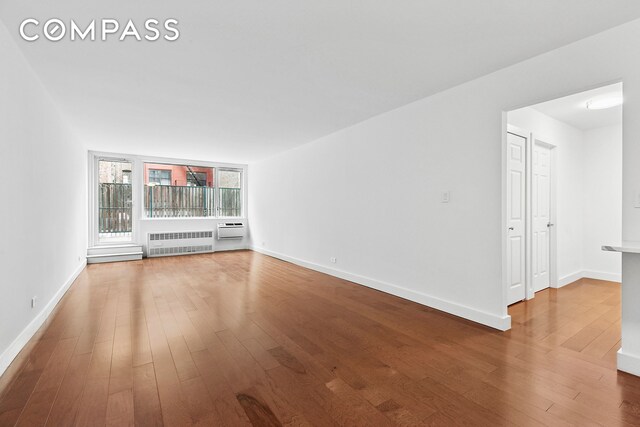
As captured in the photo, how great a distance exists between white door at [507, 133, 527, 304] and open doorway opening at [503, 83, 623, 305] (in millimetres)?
12

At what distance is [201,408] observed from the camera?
165 centimetres

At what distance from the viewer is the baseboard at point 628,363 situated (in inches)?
79.2

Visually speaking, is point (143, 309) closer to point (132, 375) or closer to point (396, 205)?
point (132, 375)

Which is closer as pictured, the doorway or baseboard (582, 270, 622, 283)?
the doorway

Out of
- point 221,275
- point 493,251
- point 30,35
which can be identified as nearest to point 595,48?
point 493,251

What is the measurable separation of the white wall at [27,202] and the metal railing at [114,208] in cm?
287

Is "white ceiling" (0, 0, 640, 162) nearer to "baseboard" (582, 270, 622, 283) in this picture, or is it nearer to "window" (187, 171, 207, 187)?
"window" (187, 171, 207, 187)

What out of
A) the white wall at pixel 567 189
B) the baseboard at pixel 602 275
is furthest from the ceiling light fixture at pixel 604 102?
the baseboard at pixel 602 275

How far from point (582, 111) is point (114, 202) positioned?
29.1 feet

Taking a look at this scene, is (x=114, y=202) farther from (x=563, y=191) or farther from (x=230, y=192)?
(x=563, y=191)

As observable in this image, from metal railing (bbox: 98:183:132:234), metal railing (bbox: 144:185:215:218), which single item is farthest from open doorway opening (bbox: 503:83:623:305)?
metal railing (bbox: 98:183:132:234)

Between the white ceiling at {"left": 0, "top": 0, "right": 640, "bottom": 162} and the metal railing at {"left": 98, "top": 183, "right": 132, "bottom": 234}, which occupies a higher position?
the white ceiling at {"left": 0, "top": 0, "right": 640, "bottom": 162}

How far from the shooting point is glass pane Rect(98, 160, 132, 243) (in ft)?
22.0

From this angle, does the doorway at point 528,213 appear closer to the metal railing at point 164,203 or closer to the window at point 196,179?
the metal railing at point 164,203
